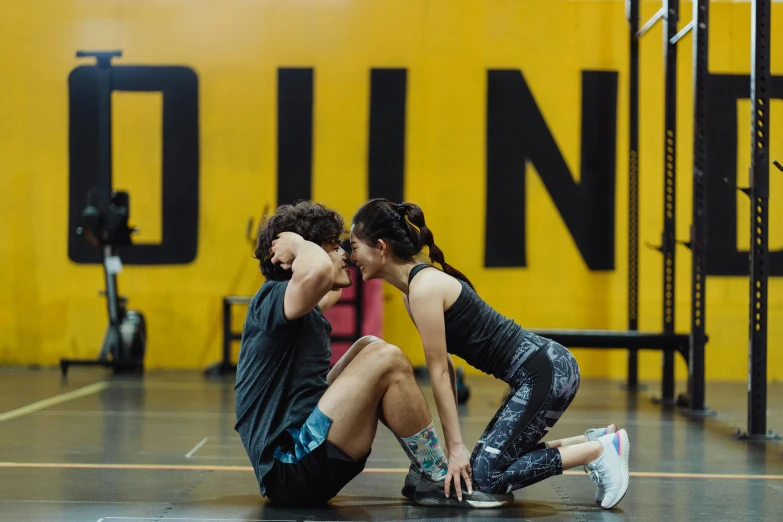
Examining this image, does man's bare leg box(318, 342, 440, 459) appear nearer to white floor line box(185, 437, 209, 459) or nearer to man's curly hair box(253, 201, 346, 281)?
man's curly hair box(253, 201, 346, 281)

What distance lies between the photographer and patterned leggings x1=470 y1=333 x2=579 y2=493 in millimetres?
3350

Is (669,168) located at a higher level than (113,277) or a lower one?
higher

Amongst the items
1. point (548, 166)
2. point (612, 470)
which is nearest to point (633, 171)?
point (548, 166)

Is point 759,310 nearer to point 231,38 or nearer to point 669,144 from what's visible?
point 669,144

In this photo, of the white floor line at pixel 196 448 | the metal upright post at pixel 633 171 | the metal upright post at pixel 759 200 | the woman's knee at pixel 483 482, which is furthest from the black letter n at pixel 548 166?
the woman's knee at pixel 483 482

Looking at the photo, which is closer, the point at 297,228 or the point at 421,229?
the point at 297,228

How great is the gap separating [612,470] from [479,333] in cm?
64

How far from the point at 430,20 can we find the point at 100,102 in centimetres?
279

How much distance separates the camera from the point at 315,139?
29.0ft

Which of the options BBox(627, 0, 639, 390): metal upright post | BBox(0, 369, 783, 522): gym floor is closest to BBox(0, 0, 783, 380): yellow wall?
BBox(627, 0, 639, 390): metal upright post

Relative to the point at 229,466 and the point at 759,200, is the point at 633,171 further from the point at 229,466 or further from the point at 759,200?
the point at 229,466

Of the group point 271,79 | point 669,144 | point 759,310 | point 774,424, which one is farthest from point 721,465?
point 271,79

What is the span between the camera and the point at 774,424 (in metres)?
5.92

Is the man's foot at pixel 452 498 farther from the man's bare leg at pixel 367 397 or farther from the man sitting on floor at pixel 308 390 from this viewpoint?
the man's bare leg at pixel 367 397
